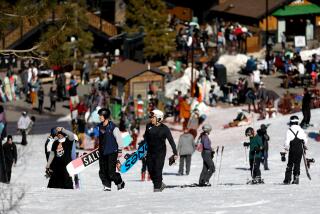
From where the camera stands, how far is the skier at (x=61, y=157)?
781 inches

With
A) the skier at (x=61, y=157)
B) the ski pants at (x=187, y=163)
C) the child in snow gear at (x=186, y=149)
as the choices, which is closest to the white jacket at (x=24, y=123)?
the child in snow gear at (x=186, y=149)

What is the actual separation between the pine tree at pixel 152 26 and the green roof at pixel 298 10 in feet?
21.2

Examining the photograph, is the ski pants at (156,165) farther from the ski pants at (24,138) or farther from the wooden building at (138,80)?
the wooden building at (138,80)

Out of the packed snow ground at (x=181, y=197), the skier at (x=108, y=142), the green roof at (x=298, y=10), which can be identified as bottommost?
the packed snow ground at (x=181, y=197)

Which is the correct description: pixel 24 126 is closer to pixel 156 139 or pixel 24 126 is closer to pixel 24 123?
pixel 24 123

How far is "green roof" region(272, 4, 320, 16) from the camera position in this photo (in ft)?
183

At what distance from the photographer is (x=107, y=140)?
18969 mm

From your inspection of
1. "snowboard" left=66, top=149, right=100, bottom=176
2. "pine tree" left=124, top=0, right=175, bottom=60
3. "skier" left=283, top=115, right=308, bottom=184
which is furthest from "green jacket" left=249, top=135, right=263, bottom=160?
"pine tree" left=124, top=0, right=175, bottom=60

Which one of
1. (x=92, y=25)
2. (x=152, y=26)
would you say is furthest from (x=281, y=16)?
(x=92, y=25)

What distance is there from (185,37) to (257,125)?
17.5 metres

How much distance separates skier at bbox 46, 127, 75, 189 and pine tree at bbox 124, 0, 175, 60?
3101 cm

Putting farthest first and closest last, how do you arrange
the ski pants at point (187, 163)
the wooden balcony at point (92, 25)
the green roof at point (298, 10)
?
the green roof at point (298, 10) → the wooden balcony at point (92, 25) → the ski pants at point (187, 163)

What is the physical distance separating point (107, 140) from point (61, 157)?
1.31 meters

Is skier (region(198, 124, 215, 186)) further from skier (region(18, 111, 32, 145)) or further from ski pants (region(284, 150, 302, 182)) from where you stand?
skier (region(18, 111, 32, 145))
